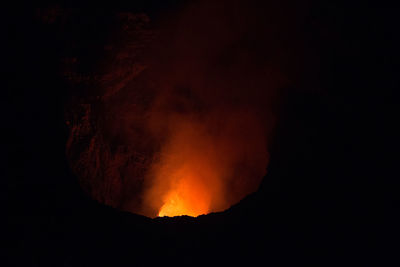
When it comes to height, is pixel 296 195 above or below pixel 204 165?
above

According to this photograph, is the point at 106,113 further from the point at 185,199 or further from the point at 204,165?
the point at 185,199

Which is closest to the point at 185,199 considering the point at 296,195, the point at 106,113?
the point at 106,113

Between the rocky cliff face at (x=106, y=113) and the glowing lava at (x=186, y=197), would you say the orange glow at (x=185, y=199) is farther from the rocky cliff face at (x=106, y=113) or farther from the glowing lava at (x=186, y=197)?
the rocky cliff face at (x=106, y=113)

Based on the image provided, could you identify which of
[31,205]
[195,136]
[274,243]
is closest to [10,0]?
[31,205]

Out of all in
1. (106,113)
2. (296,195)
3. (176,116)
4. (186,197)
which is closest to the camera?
(296,195)

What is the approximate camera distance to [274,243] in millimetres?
2709

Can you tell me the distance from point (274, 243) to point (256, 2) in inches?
141

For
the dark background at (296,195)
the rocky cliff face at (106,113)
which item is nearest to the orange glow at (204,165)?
the rocky cliff face at (106,113)

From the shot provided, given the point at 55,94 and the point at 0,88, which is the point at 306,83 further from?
the point at 0,88

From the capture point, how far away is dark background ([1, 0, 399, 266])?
8.60 feet

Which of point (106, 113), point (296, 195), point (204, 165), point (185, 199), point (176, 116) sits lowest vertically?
point (185, 199)

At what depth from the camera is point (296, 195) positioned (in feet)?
9.77

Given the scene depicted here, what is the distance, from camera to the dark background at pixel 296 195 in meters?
2.62

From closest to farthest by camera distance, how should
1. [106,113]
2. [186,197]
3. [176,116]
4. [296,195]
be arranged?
[296,195] < [106,113] < [176,116] < [186,197]
